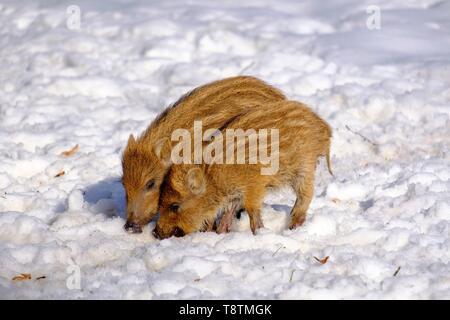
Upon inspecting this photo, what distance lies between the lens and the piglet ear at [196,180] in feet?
16.7

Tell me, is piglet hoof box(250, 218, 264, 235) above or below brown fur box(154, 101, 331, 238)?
below

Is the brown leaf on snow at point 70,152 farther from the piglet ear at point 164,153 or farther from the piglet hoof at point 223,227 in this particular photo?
the piglet hoof at point 223,227

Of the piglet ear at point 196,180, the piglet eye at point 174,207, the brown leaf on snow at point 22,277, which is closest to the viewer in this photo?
the brown leaf on snow at point 22,277

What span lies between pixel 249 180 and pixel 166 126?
861mm

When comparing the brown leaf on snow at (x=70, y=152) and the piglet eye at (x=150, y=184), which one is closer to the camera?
the piglet eye at (x=150, y=184)

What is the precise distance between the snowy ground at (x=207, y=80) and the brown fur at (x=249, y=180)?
0.15 meters

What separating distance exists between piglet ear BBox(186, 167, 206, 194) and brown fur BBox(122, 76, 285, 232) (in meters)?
0.34

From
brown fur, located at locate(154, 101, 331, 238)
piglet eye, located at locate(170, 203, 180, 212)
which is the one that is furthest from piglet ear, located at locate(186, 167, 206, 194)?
piglet eye, located at locate(170, 203, 180, 212)

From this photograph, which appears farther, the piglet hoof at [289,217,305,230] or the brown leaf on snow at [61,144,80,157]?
the brown leaf on snow at [61,144,80,157]

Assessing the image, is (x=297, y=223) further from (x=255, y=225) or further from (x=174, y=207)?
(x=174, y=207)

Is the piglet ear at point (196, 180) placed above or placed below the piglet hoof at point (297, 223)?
above

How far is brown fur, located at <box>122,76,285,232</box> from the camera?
534cm

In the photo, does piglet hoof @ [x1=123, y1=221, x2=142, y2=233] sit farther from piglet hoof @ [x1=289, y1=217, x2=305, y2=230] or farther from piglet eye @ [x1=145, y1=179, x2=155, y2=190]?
piglet hoof @ [x1=289, y1=217, x2=305, y2=230]

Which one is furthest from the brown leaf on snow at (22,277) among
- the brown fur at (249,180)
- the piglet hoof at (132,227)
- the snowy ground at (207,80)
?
the brown fur at (249,180)
